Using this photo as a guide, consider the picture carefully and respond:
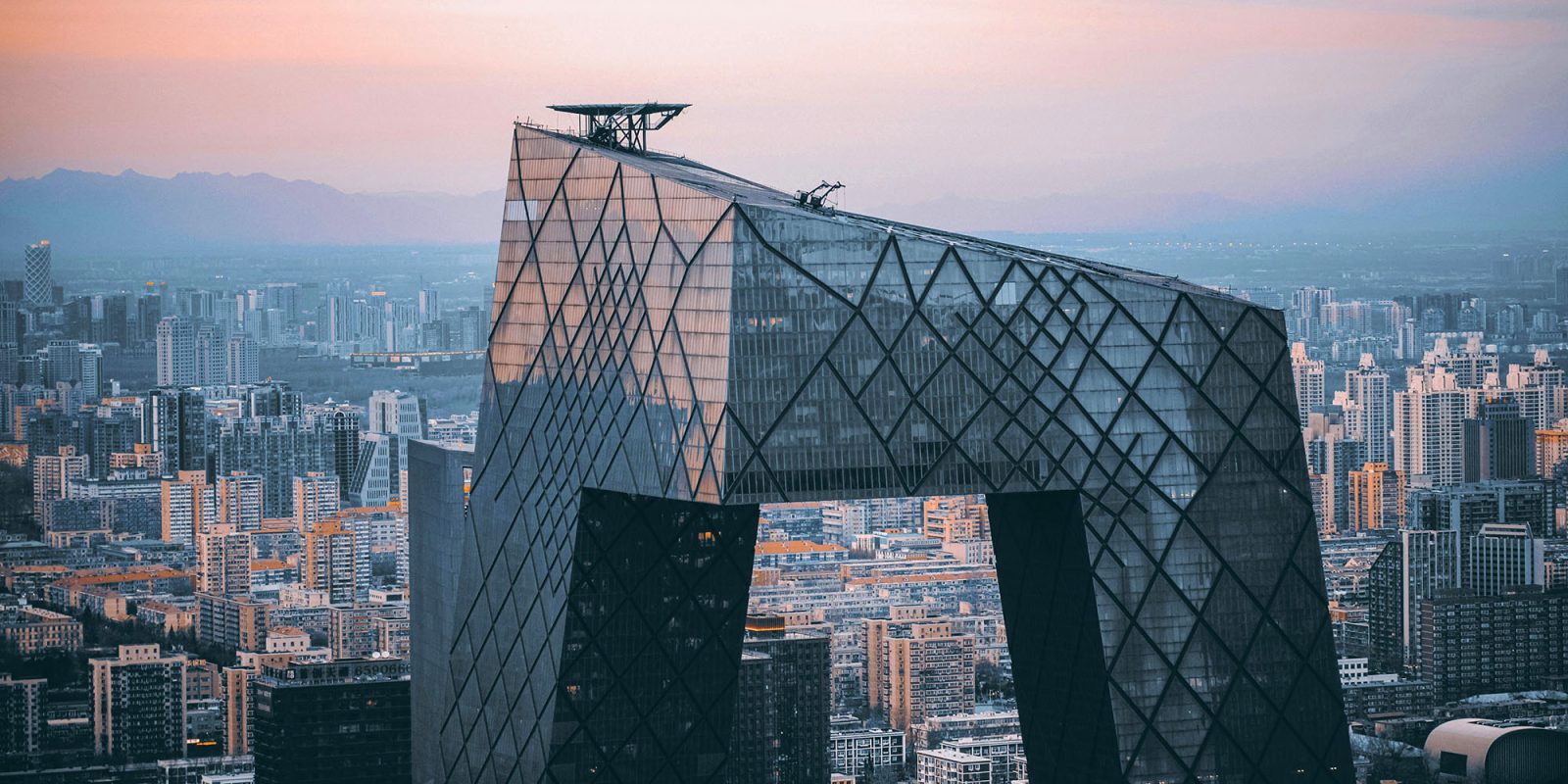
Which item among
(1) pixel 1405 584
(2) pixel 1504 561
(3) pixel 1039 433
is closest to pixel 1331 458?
(2) pixel 1504 561

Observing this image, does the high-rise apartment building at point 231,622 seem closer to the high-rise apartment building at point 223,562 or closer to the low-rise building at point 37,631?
the high-rise apartment building at point 223,562

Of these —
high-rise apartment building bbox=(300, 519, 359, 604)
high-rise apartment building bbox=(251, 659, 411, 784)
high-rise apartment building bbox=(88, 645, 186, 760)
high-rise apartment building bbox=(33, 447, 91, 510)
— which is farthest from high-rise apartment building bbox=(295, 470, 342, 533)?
high-rise apartment building bbox=(251, 659, 411, 784)

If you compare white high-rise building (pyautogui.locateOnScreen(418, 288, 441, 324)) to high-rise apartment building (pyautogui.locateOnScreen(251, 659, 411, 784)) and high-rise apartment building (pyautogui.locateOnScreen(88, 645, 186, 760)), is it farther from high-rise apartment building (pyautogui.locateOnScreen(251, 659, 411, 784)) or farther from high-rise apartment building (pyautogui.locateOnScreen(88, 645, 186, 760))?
high-rise apartment building (pyautogui.locateOnScreen(251, 659, 411, 784))

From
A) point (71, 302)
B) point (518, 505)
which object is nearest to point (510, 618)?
point (518, 505)

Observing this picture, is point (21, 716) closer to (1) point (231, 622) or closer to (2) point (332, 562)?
(1) point (231, 622)

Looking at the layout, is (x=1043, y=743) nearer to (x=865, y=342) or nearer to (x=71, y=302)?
(x=865, y=342)

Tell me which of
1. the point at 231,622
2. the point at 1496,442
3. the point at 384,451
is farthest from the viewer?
the point at 384,451
